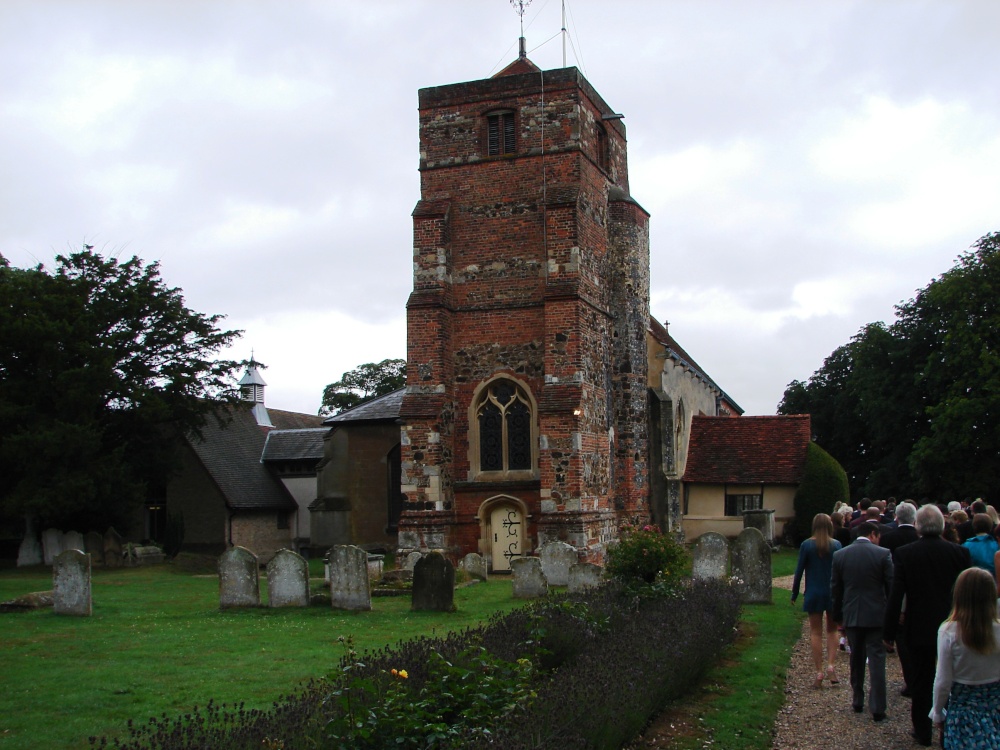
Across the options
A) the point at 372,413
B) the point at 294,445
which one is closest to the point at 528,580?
the point at 372,413

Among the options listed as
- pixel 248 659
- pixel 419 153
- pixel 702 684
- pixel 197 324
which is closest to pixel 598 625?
pixel 702 684

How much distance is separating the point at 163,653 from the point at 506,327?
14673mm

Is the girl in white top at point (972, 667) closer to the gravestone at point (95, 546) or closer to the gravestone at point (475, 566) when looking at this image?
the gravestone at point (475, 566)

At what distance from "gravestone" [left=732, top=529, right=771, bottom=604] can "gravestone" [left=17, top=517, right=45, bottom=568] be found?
76.6 ft

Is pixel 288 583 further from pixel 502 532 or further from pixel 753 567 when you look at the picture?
pixel 502 532

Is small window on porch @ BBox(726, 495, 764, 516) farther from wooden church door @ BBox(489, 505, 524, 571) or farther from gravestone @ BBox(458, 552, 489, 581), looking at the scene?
gravestone @ BBox(458, 552, 489, 581)

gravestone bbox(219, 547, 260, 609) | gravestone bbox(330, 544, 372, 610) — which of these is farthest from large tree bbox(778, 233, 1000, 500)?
gravestone bbox(219, 547, 260, 609)

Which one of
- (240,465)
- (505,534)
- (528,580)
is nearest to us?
(528,580)

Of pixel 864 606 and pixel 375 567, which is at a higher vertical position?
pixel 864 606

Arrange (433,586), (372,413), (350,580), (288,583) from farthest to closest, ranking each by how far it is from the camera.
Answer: (372,413) → (288,583) → (350,580) → (433,586)

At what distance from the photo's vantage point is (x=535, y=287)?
84.5 ft

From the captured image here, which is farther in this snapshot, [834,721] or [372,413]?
[372,413]

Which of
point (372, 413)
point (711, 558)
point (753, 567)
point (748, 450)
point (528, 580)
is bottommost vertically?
point (528, 580)

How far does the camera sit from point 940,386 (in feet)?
125
